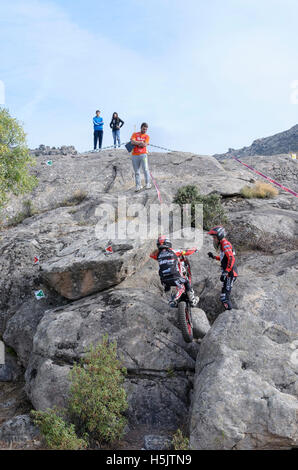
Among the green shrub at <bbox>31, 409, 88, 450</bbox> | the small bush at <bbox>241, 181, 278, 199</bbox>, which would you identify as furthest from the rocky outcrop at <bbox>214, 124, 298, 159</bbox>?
the green shrub at <bbox>31, 409, 88, 450</bbox>

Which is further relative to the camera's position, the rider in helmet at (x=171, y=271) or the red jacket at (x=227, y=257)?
the red jacket at (x=227, y=257)

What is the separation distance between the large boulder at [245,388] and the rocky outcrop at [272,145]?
76789mm

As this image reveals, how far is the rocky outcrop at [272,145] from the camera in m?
83.3

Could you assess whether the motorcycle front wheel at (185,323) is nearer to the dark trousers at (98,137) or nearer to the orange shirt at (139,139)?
the orange shirt at (139,139)

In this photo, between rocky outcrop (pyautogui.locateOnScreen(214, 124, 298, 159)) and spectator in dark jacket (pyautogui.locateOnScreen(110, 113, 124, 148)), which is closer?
spectator in dark jacket (pyautogui.locateOnScreen(110, 113, 124, 148))

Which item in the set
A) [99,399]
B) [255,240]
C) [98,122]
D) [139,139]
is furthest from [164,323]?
[98,122]

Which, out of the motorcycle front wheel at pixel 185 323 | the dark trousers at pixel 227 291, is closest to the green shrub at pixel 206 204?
the dark trousers at pixel 227 291

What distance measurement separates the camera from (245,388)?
23.0ft

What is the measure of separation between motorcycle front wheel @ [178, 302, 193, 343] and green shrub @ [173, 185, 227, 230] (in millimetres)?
7234

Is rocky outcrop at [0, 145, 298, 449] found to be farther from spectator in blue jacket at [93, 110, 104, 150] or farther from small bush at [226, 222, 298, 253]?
spectator in blue jacket at [93, 110, 104, 150]

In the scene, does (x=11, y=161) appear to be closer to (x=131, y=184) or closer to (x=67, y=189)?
(x=67, y=189)

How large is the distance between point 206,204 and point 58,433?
11.8 metres

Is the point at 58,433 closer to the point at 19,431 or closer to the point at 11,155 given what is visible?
the point at 19,431

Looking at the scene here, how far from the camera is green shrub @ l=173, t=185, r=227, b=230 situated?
16.5 meters
